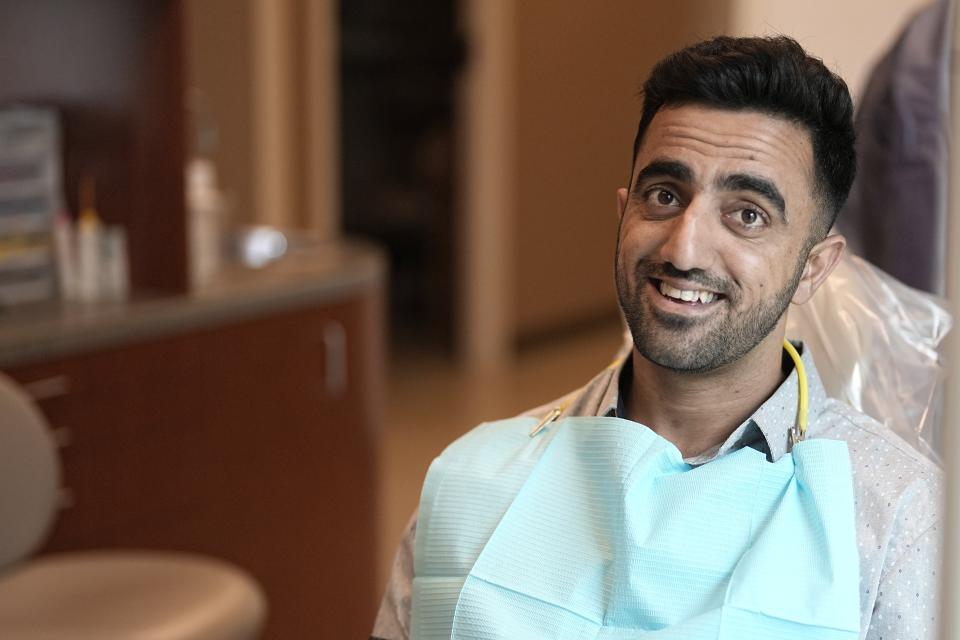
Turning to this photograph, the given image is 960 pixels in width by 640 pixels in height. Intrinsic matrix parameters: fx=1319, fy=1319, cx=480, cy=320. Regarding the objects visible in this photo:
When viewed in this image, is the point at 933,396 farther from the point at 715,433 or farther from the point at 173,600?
the point at 173,600

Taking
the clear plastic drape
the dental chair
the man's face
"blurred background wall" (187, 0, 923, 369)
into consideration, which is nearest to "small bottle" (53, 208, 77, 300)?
the dental chair

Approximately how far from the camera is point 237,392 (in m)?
2.44

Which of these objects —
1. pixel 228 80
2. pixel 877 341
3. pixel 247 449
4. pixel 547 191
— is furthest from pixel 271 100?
pixel 877 341

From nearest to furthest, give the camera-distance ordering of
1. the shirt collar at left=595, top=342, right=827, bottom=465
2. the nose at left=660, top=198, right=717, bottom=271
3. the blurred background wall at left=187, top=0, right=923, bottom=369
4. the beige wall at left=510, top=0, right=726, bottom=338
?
the nose at left=660, top=198, right=717, bottom=271
the shirt collar at left=595, top=342, right=827, bottom=465
the blurred background wall at left=187, top=0, right=923, bottom=369
the beige wall at left=510, top=0, right=726, bottom=338

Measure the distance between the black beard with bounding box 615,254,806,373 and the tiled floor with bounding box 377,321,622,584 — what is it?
15cm

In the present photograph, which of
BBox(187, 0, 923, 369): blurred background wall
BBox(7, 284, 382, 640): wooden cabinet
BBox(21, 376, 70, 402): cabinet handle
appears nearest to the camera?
BBox(21, 376, 70, 402): cabinet handle

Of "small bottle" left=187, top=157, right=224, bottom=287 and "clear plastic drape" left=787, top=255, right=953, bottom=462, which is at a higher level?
"clear plastic drape" left=787, top=255, right=953, bottom=462

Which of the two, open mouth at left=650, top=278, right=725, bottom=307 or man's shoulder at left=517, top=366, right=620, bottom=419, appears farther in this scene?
man's shoulder at left=517, top=366, right=620, bottom=419

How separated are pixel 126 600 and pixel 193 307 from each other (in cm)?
58

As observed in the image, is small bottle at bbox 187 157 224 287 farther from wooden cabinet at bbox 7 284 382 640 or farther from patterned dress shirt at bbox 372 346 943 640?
patterned dress shirt at bbox 372 346 943 640

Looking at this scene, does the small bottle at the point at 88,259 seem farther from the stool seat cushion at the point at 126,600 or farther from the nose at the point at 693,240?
the nose at the point at 693,240

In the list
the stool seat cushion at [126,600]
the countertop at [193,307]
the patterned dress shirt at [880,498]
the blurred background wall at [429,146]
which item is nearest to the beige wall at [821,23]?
the patterned dress shirt at [880,498]

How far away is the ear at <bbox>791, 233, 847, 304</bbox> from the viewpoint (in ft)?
2.72

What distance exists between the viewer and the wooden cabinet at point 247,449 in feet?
7.25
